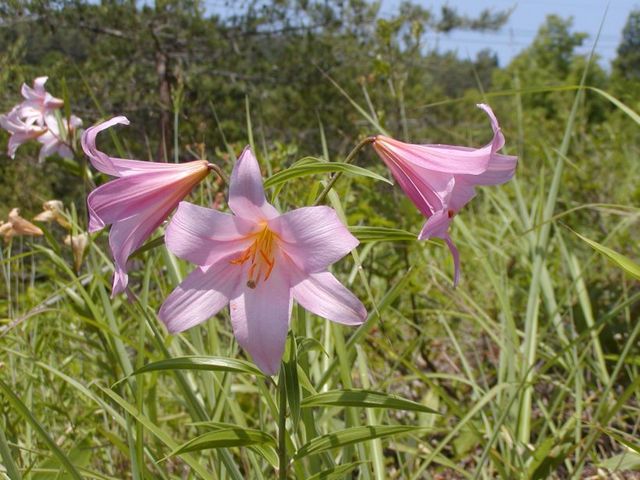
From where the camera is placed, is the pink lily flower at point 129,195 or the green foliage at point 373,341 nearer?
the pink lily flower at point 129,195

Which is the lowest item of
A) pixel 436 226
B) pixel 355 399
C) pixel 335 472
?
pixel 335 472

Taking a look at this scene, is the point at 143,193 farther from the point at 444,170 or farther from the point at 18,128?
the point at 18,128

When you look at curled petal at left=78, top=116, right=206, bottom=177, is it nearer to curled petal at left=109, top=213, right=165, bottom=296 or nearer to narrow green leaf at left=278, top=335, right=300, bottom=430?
curled petal at left=109, top=213, right=165, bottom=296

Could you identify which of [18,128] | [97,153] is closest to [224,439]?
[97,153]

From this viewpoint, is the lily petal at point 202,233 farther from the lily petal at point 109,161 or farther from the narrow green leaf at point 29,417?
the narrow green leaf at point 29,417

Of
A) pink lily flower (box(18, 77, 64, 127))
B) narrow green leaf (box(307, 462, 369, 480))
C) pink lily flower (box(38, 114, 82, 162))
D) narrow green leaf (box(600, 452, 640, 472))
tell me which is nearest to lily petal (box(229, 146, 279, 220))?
narrow green leaf (box(307, 462, 369, 480))

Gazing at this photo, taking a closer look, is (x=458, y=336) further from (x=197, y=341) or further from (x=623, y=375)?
(x=197, y=341)

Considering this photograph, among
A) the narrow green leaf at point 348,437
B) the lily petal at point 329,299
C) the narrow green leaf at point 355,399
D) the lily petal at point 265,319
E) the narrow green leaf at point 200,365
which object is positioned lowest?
the narrow green leaf at point 348,437

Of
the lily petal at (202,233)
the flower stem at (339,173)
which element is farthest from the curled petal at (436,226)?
the lily petal at (202,233)

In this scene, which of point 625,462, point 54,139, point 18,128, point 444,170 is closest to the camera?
point 444,170
